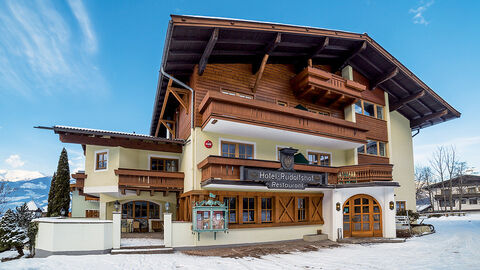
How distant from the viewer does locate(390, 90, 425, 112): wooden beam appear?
819 inches

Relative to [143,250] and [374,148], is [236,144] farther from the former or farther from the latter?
[374,148]

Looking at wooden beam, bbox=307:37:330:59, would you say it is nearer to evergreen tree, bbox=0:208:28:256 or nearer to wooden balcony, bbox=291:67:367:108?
wooden balcony, bbox=291:67:367:108

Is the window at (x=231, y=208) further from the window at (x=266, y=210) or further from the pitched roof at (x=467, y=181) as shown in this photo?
the pitched roof at (x=467, y=181)

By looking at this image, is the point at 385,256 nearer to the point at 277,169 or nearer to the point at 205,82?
the point at 277,169

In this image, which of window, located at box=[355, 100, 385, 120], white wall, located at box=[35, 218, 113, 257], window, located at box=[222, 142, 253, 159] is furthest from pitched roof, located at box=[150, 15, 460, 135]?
white wall, located at box=[35, 218, 113, 257]

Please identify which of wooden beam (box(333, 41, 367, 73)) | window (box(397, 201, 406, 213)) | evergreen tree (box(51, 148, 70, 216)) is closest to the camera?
wooden beam (box(333, 41, 367, 73))

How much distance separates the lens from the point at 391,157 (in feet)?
69.4

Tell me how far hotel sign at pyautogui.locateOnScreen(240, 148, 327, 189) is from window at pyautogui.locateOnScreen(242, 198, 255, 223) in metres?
A: 2.04

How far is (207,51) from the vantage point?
1394 centimetres

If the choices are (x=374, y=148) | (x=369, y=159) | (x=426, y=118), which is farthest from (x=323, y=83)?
(x=426, y=118)

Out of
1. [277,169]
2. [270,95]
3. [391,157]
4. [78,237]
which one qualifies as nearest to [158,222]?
[78,237]

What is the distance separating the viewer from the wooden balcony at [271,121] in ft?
44.1

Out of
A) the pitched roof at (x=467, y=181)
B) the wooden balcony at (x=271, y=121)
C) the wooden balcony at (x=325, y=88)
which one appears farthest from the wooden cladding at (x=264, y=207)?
the pitched roof at (x=467, y=181)

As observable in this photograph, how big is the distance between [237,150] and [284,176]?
2587 millimetres
